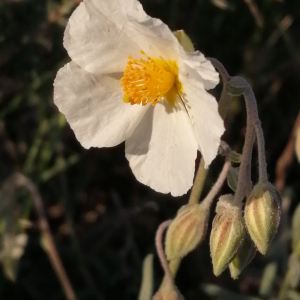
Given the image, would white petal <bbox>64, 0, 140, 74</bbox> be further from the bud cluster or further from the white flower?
the bud cluster

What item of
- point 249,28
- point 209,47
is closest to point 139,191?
point 209,47

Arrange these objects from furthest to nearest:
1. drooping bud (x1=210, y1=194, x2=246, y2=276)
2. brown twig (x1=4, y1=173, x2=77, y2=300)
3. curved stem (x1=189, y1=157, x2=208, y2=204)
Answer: brown twig (x1=4, y1=173, x2=77, y2=300) → curved stem (x1=189, y1=157, x2=208, y2=204) → drooping bud (x1=210, y1=194, x2=246, y2=276)

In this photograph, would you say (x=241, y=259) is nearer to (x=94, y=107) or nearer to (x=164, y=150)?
(x=164, y=150)

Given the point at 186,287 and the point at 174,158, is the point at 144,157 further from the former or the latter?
the point at 186,287

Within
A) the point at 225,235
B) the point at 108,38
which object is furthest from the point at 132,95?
the point at 225,235

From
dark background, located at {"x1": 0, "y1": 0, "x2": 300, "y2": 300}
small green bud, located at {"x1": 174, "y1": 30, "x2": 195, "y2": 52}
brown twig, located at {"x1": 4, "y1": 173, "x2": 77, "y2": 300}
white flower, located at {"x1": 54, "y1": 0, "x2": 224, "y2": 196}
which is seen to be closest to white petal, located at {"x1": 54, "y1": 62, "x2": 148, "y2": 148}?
white flower, located at {"x1": 54, "y1": 0, "x2": 224, "y2": 196}

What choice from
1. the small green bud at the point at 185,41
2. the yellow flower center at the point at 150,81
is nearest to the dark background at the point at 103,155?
the yellow flower center at the point at 150,81
